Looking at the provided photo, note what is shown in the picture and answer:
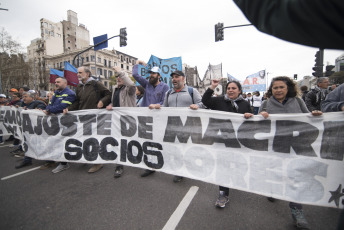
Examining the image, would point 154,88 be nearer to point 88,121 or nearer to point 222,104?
point 88,121

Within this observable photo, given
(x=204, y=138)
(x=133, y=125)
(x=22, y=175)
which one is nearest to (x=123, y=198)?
(x=133, y=125)

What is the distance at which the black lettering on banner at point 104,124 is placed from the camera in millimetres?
3603

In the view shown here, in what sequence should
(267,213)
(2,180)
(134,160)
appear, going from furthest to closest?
(2,180) → (134,160) → (267,213)

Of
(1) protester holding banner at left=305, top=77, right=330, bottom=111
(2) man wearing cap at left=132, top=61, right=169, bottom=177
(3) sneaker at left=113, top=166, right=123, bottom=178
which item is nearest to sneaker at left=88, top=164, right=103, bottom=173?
(3) sneaker at left=113, top=166, right=123, bottom=178

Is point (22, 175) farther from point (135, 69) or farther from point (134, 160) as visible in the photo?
point (135, 69)

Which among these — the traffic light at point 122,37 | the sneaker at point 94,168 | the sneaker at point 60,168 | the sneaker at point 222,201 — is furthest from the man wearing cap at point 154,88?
the traffic light at point 122,37

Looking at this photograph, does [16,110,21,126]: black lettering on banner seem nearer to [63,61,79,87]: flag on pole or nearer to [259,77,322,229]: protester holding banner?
[63,61,79,87]: flag on pole

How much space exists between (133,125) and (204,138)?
4.69 ft

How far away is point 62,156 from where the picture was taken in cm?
389

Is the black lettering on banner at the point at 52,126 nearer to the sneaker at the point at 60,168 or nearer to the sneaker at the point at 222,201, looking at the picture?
the sneaker at the point at 60,168

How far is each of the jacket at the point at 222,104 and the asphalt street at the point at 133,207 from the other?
4.66 feet

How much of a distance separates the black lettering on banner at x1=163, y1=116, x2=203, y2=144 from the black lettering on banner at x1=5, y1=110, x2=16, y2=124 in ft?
17.8

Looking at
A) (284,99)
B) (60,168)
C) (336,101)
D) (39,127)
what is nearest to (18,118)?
(39,127)

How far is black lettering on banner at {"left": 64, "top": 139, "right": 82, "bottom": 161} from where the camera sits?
147 inches
